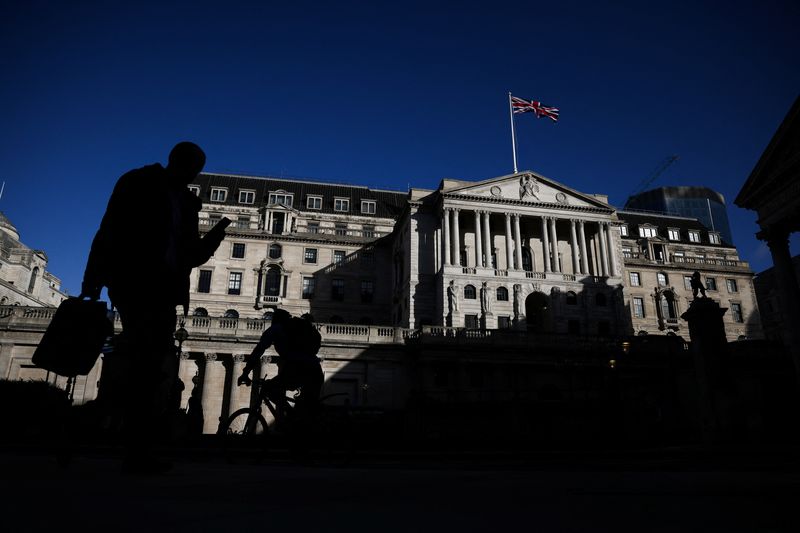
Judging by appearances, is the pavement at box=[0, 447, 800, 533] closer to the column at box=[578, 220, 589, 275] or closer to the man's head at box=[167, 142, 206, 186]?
the man's head at box=[167, 142, 206, 186]

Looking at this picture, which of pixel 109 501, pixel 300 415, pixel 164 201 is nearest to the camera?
pixel 109 501

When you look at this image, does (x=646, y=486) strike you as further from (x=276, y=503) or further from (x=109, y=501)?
(x=109, y=501)

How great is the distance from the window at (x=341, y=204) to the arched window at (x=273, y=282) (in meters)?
13.0

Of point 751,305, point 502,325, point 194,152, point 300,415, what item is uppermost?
point 751,305

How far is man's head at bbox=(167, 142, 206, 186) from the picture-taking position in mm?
5541

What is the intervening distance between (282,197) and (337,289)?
15.1 metres

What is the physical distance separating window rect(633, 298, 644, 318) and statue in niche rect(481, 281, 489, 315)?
24.7m

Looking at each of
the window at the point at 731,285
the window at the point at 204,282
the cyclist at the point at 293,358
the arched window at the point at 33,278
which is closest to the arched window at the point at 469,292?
the window at the point at 204,282

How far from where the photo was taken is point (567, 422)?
956 inches

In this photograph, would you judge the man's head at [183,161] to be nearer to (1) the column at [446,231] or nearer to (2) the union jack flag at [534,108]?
(1) the column at [446,231]

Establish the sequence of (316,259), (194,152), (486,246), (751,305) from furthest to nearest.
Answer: (751,305), (316,259), (486,246), (194,152)

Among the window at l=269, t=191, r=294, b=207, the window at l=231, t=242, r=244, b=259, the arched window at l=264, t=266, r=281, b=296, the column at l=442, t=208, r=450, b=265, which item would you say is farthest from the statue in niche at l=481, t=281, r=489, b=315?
the window at l=269, t=191, r=294, b=207

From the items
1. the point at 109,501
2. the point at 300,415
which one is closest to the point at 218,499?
the point at 109,501

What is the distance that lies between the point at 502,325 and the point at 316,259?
22.5 metres
